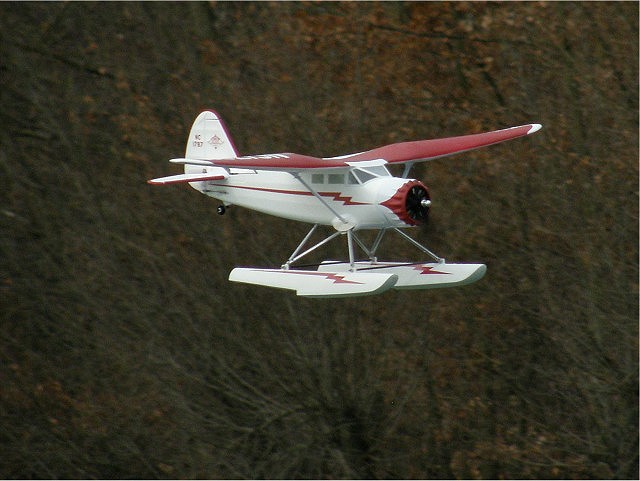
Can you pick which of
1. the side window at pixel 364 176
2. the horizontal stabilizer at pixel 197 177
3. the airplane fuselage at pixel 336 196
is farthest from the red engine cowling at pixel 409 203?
the horizontal stabilizer at pixel 197 177

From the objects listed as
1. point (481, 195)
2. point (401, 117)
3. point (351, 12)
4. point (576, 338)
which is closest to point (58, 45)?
point (351, 12)

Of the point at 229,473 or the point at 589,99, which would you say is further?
the point at 229,473

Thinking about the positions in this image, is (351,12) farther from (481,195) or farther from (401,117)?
(481,195)

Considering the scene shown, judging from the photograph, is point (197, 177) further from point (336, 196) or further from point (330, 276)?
point (330, 276)

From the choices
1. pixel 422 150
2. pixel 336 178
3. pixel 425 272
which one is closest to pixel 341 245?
pixel 425 272

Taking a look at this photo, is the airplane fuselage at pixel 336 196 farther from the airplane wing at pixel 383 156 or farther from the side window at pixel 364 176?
the airplane wing at pixel 383 156

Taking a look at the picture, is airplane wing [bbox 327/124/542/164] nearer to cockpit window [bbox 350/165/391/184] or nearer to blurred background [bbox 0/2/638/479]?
cockpit window [bbox 350/165/391/184]
